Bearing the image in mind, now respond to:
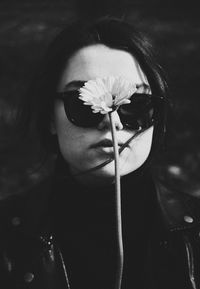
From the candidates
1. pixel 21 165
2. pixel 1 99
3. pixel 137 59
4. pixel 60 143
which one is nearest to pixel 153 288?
pixel 60 143

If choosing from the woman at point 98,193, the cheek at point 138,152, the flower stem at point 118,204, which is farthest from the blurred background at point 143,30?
the flower stem at point 118,204

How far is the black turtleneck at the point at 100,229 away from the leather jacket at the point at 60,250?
3 centimetres

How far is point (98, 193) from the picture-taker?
165cm

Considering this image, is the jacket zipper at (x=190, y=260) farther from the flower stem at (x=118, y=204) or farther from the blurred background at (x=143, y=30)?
the blurred background at (x=143, y=30)

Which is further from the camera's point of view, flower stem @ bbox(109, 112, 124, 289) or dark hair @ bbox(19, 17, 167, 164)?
dark hair @ bbox(19, 17, 167, 164)

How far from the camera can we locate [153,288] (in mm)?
1592

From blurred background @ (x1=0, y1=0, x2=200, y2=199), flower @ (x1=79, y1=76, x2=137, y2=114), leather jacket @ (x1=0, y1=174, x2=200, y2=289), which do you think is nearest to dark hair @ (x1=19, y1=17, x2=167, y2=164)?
leather jacket @ (x1=0, y1=174, x2=200, y2=289)

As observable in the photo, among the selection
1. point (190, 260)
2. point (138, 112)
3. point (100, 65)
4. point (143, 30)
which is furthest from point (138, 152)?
point (143, 30)

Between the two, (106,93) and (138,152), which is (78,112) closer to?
(138,152)

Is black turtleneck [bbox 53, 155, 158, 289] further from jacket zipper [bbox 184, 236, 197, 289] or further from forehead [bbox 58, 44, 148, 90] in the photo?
forehead [bbox 58, 44, 148, 90]

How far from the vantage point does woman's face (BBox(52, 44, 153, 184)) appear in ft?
4.96

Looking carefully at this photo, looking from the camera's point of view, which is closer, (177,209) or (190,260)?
(190,260)

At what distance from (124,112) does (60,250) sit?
1.49ft

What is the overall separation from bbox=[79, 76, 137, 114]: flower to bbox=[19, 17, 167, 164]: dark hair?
0.42 meters
